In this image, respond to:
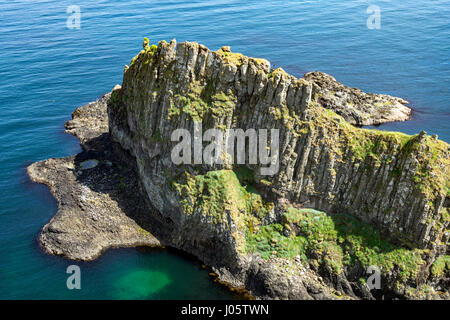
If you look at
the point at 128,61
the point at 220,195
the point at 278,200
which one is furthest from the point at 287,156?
the point at 128,61

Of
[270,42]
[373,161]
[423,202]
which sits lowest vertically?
[423,202]

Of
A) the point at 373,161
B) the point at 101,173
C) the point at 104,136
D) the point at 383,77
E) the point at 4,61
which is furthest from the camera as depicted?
the point at 4,61

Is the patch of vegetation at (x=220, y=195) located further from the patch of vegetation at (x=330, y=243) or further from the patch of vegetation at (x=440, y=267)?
the patch of vegetation at (x=440, y=267)

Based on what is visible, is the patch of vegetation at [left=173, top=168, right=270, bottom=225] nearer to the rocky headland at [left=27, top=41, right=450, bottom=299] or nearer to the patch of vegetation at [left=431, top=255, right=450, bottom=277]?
the rocky headland at [left=27, top=41, right=450, bottom=299]

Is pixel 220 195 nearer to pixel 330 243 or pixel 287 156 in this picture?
pixel 287 156

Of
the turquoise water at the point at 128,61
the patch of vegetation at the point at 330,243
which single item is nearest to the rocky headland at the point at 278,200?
the patch of vegetation at the point at 330,243

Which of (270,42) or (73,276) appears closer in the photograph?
(73,276)
